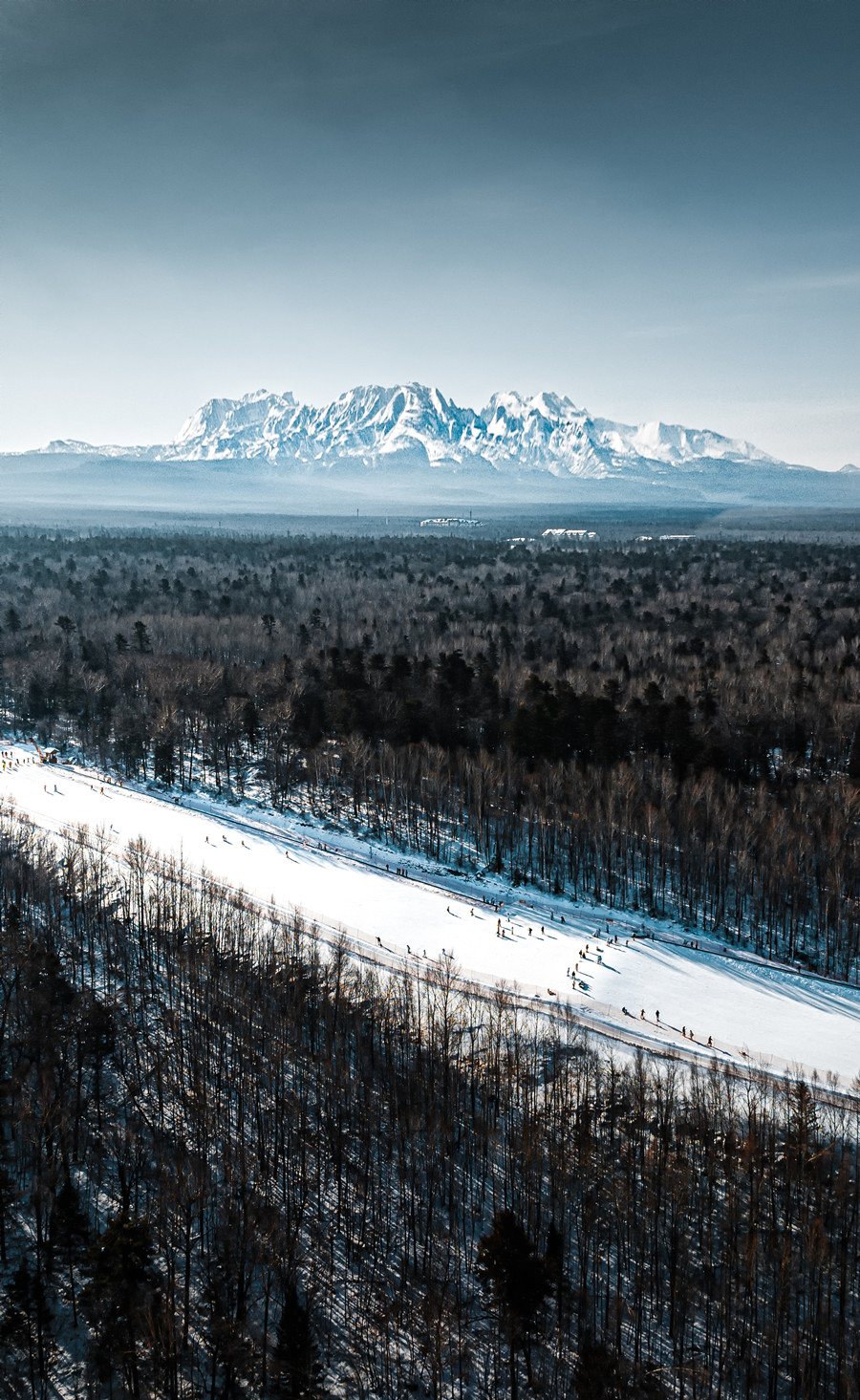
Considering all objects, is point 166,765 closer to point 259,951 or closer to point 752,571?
point 259,951

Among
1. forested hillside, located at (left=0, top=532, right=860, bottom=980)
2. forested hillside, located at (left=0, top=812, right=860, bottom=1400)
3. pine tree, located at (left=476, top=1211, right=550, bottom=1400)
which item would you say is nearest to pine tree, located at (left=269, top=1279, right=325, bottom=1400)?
forested hillside, located at (left=0, top=812, right=860, bottom=1400)

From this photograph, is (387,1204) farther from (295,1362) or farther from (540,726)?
(540,726)

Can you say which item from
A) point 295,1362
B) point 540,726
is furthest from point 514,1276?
point 540,726

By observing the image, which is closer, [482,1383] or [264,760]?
[482,1383]

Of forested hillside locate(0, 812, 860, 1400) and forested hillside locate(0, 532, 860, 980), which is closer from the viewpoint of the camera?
forested hillside locate(0, 812, 860, 1400)

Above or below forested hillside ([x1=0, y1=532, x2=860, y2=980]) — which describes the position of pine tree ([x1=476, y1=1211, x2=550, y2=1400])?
below

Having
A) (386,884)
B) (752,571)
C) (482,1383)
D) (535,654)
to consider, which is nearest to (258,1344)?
(482,1383)

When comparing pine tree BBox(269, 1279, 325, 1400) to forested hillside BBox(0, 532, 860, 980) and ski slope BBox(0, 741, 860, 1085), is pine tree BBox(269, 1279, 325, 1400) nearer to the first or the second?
ski slope BBox(0, 741, 860, 1085)
